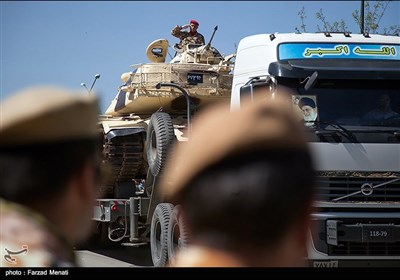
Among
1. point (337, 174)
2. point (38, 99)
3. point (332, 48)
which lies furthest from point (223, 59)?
point (38, 99)

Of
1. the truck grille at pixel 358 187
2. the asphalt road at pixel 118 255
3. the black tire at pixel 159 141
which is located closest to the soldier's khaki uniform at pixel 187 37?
the black tire at pixel 159 141

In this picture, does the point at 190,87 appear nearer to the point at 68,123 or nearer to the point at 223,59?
the point at 223,59

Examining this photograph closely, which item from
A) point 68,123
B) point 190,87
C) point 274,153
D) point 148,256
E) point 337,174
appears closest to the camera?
point 274,153

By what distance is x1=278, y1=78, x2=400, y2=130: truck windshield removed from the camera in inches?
285

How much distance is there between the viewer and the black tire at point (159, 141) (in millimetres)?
8703

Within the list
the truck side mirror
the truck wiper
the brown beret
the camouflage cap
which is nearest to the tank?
the truck side mirror

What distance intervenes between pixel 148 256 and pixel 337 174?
15.5 ft

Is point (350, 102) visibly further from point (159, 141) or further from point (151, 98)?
point (151, 98)

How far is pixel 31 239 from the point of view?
188 centimetres

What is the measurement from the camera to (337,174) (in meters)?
7.14

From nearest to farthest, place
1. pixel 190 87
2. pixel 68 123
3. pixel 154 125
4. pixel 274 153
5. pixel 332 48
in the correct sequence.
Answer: pixel 274 153 → pixel 68 123 → pixel 332 48 → pixel 154 125 → pixel 190 87

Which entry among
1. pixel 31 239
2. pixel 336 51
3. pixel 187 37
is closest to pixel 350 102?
pixel 336 51

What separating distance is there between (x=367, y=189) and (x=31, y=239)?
5.75 meters

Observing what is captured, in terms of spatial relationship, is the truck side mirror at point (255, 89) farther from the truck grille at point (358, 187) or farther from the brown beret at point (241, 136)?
the brown beret at point (241, 136)
